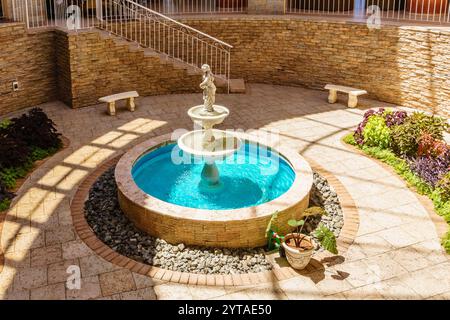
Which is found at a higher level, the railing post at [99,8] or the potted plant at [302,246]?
the railing post at [99,8]

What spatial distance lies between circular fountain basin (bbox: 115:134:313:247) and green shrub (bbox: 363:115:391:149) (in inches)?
90.9

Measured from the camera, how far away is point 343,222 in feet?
28.1

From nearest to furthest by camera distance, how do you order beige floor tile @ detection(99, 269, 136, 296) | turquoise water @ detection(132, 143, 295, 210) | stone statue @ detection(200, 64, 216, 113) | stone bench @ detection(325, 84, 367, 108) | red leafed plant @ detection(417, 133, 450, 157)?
beige floor tile @ detection(99, 269, 136, 296), stone statue @ detection(200, 64, 216, 113), turquoise water @ detection(132, 143, 295, 210), red leafed plant @ detection(417, 133, 450, 157), stone bench @ detection(325, 84, 367, 108)

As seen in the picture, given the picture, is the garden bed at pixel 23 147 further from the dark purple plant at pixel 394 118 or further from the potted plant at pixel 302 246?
the dark purple plant at pixel 394 118

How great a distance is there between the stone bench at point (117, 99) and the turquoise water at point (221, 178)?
3311 millimetres

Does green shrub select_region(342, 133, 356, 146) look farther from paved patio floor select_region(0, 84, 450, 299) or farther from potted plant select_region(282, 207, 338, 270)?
potted plant select_region(282, 207, 338, 270)

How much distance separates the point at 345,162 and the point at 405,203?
1948mm

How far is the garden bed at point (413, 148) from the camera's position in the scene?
9.41m

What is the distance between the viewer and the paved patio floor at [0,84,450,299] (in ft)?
22.4

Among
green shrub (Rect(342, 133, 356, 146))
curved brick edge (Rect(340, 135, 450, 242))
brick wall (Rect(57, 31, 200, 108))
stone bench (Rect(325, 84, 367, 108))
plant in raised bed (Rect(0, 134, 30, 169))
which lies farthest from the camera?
stone bench (Rect(325, 84, 367, 108))

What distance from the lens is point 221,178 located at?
9828 millimetres

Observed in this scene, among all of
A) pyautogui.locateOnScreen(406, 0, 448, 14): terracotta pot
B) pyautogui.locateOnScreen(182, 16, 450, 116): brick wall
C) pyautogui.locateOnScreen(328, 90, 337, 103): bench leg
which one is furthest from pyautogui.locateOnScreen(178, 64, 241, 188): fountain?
pyautogui.locateOnScreen(406, 0, 448, 14): terracotta pot

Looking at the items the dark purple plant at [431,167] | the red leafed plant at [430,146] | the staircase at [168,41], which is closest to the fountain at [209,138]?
the dark purple plant at [431,167]
